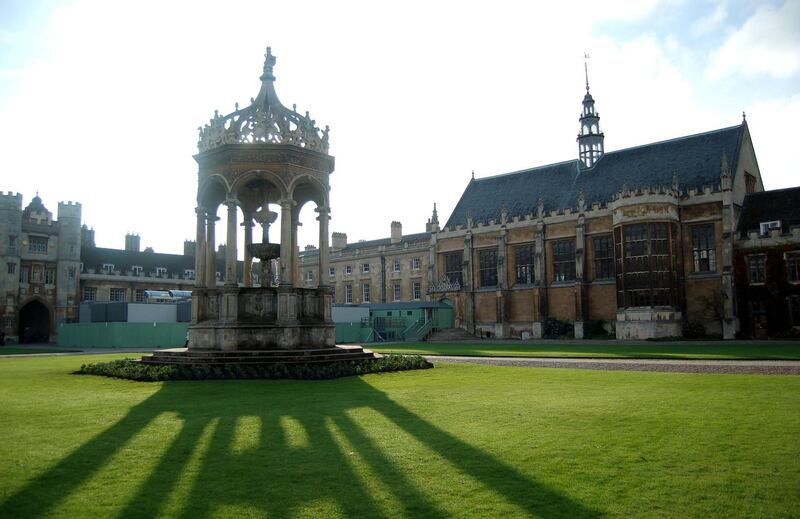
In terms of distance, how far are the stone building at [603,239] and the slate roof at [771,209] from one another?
1276 millimetres

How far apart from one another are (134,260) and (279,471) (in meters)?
67.6

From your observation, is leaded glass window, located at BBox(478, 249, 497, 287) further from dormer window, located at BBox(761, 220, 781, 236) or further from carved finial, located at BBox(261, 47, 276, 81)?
carved finial, located at BBox(261, 47, 276, 81)

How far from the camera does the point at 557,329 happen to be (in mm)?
49281

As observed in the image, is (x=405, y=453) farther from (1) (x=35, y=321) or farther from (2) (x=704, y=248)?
(1) (x=35, y=321)

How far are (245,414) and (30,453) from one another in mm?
3465

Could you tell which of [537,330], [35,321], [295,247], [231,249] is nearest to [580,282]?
[537,330]

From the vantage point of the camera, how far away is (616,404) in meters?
11.0

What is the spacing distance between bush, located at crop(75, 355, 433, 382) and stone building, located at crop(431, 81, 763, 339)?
1185 inches

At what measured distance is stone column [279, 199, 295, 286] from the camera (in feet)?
63.9

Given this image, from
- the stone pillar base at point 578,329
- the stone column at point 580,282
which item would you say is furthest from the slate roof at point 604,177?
the stone pillar base at point 578,329

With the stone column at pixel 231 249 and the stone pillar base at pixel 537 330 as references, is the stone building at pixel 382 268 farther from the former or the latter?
the stone column at pixel 231 249

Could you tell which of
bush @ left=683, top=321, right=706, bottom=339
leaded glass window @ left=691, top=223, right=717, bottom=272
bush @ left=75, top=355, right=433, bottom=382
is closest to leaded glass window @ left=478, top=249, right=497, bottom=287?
leaded glass window @ left=691, top=223, right=717, bottom=272

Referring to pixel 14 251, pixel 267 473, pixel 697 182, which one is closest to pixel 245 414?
pixel 267 473

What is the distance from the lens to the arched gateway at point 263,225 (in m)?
18.9
